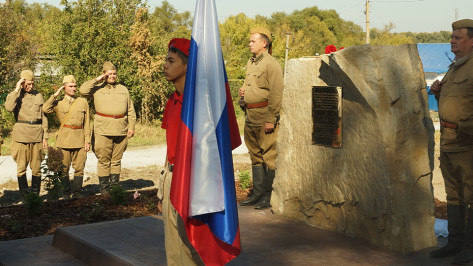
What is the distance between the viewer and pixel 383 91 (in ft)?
17.7

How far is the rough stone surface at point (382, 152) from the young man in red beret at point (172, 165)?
204cm

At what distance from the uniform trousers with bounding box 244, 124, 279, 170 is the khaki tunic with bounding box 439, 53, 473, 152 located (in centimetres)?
238

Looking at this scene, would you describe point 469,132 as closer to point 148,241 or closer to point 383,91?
point 383,91

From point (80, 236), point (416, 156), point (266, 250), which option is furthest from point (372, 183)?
point (80, 236)

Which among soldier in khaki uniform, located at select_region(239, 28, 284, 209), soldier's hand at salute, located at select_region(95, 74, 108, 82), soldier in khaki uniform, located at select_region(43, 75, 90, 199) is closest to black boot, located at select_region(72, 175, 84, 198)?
soldier in khaki uniform, located at select_region(43, 75, 90, 199)

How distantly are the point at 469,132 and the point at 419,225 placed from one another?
3.27ft

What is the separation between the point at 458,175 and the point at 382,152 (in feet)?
2.24

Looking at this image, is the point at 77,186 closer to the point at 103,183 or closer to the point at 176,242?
the point at 103,183

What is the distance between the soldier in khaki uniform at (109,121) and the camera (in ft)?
28.5

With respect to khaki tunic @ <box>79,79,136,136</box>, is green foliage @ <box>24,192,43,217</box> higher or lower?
lower

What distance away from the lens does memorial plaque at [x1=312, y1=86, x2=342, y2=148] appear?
597cm

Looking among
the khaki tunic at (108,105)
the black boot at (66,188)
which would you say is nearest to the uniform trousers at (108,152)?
the khaki tunic at (108,105)

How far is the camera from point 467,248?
5.00 metres

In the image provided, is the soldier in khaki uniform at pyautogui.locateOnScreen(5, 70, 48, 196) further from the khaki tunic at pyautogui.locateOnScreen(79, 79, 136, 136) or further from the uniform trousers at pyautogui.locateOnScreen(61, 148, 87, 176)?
the khaki tunic at pyautogui.locateOnScreen(79, 79, 136, 136)
